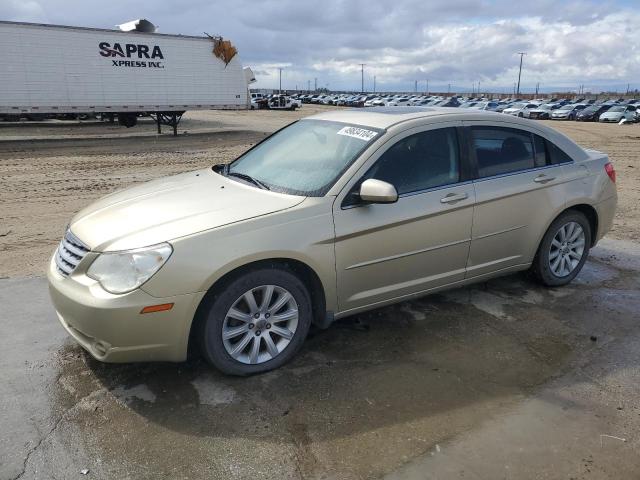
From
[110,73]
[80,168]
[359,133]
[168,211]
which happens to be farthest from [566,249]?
[110,73]

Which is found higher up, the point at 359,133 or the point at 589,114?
the point at 359,133

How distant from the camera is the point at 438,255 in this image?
399cm

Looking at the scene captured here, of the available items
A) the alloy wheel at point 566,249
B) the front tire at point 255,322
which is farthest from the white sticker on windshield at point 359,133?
the alloy wheel at point 566,249

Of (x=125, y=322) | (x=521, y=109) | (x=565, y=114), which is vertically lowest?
(x=565, y=114)

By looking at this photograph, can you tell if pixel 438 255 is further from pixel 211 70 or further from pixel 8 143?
pixel 211 70

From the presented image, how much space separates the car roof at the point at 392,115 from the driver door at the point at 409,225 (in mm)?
153

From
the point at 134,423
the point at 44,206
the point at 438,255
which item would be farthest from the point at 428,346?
the point at 44,206

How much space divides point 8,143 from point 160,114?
644 centimetres

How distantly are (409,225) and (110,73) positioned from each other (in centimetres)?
1947

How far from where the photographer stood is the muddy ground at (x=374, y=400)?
2.67m

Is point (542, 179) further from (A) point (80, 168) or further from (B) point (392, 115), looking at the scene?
(A) point (80, 168)

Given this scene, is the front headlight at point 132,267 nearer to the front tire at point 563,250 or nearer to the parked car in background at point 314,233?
the parked car in background at point 314,233

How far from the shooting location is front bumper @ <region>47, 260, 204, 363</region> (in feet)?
9.68

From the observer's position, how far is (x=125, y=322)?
9.71ft
